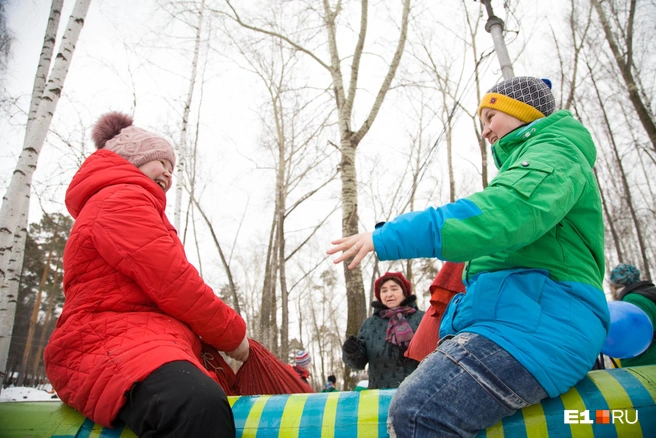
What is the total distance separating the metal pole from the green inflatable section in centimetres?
368

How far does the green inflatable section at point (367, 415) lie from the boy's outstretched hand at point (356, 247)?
704mm

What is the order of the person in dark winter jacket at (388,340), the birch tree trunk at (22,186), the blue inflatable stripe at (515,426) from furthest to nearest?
1. the person in dark winter jacket at (388,340)
2. the birch tree trunk at (22,186)
3. the blue inflatable stripe at (515,426)

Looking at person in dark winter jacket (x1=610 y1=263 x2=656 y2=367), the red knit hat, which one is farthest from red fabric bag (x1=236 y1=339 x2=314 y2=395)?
person in dark winter jacket (x1=610 y1=263 x2=656 y2=367)

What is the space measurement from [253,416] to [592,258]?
4.87ft

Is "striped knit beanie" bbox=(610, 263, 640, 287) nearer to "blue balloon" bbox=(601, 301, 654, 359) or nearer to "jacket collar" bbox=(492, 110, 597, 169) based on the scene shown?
"blue balloon" bbox=(601, 301, 654, 359)

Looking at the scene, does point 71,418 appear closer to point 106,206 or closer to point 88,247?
point 88,247

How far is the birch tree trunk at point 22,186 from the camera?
10.1 feet

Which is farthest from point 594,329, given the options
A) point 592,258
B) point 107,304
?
point 107,304

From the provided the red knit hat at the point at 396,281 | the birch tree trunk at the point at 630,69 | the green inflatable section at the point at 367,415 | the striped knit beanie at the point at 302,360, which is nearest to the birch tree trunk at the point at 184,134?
the striped knit beanie at the point at 302,360

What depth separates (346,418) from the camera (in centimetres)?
149

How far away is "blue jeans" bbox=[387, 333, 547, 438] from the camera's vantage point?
1.18m

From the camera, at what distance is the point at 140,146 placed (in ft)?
6.82

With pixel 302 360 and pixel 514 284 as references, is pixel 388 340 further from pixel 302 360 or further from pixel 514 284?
pixel 302 360

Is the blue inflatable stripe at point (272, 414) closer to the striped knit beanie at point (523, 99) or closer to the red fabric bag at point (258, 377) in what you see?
the red fabric bag at point (258, 377)
